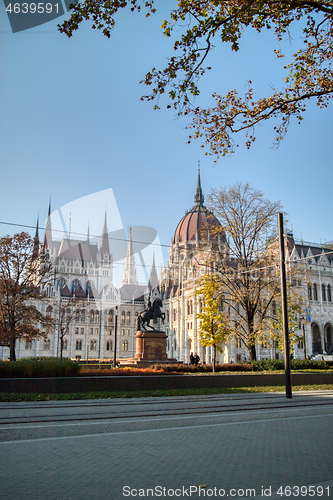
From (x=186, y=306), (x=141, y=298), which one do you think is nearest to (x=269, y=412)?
(x=186, y=306)

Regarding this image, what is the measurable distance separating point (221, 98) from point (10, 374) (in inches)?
535

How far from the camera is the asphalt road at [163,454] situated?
4.59m

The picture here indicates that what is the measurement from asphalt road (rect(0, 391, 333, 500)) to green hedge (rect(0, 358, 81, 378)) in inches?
267

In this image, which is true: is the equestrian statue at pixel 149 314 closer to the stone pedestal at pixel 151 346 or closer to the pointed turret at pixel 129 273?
the stone pedestal at pixel 151 346

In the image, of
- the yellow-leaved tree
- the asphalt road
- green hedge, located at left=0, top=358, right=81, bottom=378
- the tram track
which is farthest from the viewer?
the yellow-leaved tree

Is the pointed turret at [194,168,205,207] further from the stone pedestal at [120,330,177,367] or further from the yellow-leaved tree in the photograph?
the stone pedestal at [120,330,177,367]

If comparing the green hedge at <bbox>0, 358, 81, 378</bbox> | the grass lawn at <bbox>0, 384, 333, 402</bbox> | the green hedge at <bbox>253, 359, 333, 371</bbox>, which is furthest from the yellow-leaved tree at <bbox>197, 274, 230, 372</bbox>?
the green hedge at <bbox>0, 358, 81, 378</bbox>

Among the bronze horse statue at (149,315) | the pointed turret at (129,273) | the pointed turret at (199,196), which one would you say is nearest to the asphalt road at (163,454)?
the bronze horse statue at (149,315)

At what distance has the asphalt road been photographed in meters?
4.59

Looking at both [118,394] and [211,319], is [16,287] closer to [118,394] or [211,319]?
[211,319]

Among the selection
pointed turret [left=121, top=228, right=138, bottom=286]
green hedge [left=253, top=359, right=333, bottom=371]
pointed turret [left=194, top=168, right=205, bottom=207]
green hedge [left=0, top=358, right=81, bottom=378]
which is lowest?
green hedge [left=253, top=359, right=333, bottom=371]

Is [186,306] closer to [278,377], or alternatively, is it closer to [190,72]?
[278,377]

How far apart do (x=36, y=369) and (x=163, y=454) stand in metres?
12.8

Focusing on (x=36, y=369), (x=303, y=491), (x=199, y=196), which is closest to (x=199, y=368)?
(x=36, y=369)
